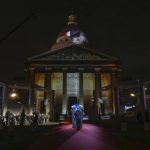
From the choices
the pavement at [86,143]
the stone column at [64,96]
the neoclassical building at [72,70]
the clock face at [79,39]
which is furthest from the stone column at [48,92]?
→ the pavement at [86,143]

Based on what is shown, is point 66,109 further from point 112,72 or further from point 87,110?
point 112,72

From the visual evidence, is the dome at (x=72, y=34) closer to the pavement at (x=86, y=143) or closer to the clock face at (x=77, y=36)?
the clock face at (x=77, y=36)

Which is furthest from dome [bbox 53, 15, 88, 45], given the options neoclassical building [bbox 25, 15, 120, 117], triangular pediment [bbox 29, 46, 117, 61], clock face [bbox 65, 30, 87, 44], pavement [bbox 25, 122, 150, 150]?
pavement [bbox 25, 122, 150, 150]

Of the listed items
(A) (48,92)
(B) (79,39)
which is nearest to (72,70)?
(A) (48,92)

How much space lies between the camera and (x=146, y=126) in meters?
22.8

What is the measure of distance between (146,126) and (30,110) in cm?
3792

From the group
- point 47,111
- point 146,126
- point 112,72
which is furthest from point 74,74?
point 146,126

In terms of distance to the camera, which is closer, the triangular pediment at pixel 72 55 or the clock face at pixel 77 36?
the triangular pediment at pixel 72 55

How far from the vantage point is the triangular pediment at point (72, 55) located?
6694cm

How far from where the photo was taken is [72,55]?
67.2 metres

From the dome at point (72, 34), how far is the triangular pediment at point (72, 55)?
96.1ft

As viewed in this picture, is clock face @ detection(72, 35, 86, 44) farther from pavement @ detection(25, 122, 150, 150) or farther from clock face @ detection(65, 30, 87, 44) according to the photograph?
pavement @ detection(25, 122, 150, 150)

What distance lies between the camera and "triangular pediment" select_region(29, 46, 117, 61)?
2635 inches

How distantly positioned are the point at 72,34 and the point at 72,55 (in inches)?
1374
